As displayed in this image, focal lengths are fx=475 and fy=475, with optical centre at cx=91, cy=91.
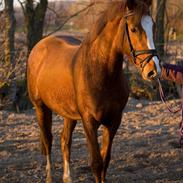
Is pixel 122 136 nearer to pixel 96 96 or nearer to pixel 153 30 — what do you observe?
pixel 96 96

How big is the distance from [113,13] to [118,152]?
2.74 metres

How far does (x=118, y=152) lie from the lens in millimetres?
6293

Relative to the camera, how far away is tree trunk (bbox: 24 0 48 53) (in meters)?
10.8

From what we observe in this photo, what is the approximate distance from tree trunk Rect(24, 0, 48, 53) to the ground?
2588 mm

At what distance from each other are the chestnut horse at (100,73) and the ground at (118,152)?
0.32 metres

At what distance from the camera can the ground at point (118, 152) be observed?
208 inches

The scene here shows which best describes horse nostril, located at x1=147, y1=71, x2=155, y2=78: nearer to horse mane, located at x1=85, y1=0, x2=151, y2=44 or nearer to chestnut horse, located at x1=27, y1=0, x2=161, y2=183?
chestnut horse, located at x1=27, y1=0, x2=161, y2=183

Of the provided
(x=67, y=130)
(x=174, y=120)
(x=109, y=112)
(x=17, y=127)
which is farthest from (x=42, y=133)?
(x=174, y=120)

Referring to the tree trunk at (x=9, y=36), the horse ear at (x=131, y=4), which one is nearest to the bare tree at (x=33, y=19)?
the tree trunk at (x=9, y=36)

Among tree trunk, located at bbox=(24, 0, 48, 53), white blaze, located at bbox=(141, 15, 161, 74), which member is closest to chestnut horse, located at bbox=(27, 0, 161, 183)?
white blaze, located at bbox=(141, 15, 161, 74)

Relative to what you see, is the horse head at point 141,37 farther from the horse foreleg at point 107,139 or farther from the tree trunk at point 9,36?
the tree trunk at point 9,36

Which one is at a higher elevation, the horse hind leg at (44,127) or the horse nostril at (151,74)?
the horse nostril at (151,74)

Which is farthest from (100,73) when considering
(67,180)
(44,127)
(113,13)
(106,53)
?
(44,127)

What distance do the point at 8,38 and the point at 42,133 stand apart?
5221mm
